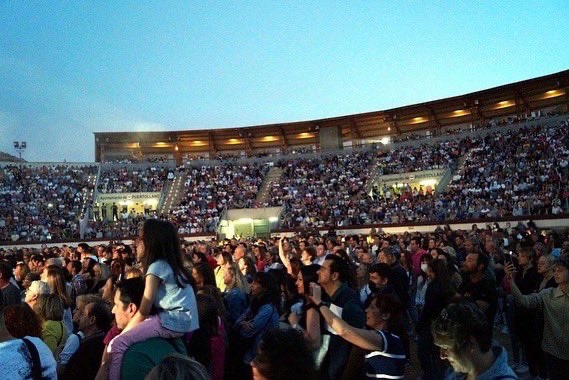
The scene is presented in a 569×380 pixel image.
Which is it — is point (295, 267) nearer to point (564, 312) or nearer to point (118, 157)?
point (564, 312)

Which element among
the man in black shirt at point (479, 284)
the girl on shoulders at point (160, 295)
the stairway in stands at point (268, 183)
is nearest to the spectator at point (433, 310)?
the man in black shirt at point (479, 284)

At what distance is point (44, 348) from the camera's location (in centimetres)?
370

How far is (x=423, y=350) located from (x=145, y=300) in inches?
176

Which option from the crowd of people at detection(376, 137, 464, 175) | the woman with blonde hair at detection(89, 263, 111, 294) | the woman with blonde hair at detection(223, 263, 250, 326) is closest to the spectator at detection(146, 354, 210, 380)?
the woman with blonde hair at detection(223, 263, 250, 326)

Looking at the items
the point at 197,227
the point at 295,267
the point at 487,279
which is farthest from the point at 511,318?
the point at 197,227

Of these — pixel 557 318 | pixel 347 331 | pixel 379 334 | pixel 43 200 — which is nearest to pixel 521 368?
pixel 557 318

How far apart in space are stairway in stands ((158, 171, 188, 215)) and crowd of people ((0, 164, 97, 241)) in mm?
6019

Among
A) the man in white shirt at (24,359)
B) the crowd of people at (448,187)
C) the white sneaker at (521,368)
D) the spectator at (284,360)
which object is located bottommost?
the white sneaker at (521,368)

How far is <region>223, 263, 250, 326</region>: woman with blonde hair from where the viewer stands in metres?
6.24

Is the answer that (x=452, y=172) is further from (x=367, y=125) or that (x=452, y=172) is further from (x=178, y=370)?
(x=178, y=370)

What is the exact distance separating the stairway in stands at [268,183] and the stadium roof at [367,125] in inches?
190

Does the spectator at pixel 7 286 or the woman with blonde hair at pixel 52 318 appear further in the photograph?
the spectator at pixel 7 286

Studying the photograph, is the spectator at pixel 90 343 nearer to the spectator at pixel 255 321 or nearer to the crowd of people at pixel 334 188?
the spectator at pixel 255 321

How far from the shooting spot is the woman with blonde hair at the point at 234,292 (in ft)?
20.5
